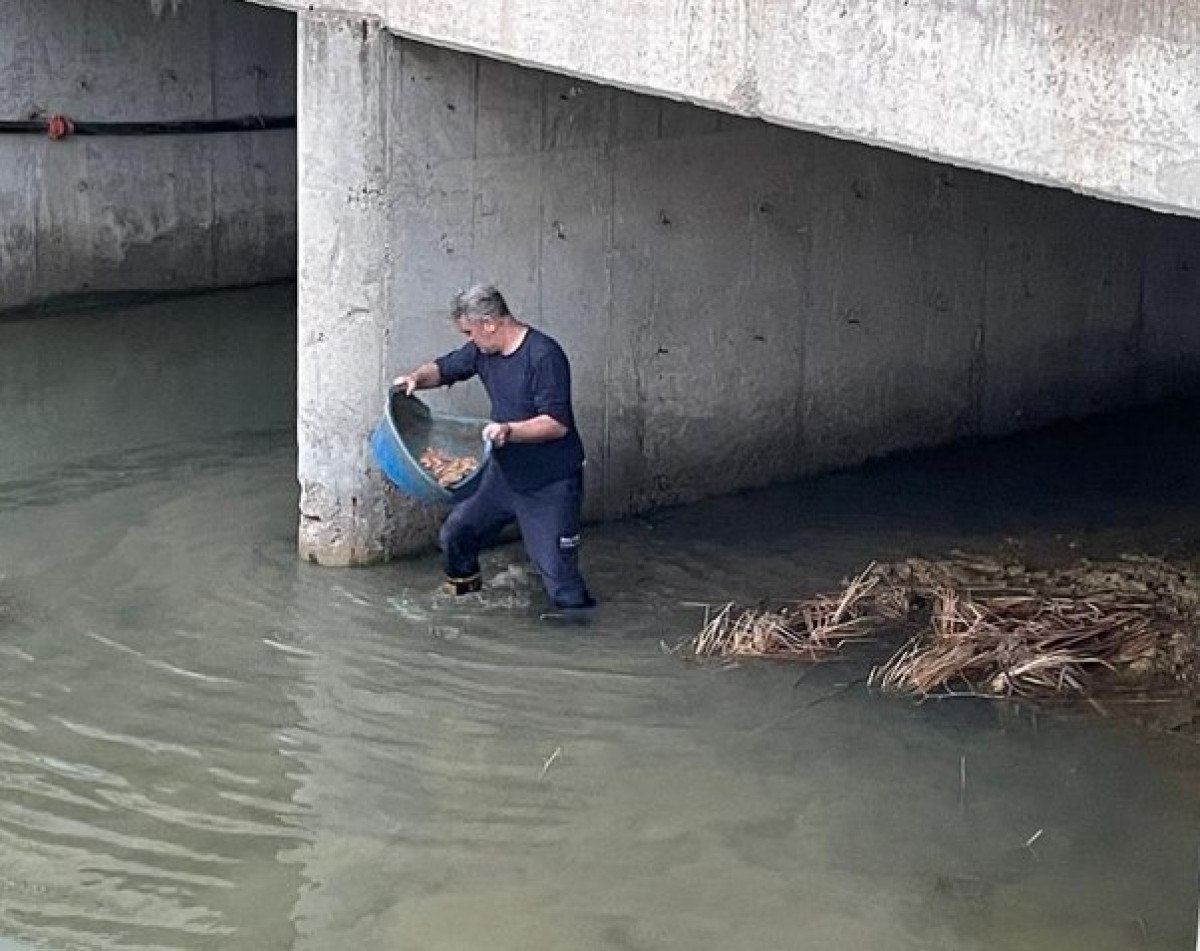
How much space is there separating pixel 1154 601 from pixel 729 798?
9.30 feet

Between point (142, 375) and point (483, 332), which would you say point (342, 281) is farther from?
point (142, 375)

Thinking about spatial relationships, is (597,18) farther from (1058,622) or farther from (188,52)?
(188,52)

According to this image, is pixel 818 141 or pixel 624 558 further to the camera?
pixel 818 141

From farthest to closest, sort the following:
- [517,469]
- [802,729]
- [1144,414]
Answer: [1144,414] → [517,469] → [802,729]

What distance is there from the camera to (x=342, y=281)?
10234 millimetres

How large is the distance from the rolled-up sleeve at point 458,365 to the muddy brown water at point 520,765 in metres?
1.08

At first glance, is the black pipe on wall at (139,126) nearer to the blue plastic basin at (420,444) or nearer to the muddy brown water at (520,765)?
the muddy brown water at (520,765)

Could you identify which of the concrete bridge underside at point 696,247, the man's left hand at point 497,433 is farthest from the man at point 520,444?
the concrete bridge underside at point 696,247

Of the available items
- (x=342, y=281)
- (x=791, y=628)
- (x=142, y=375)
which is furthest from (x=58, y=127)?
(x=791, y=628)

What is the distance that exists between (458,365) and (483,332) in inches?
14.7

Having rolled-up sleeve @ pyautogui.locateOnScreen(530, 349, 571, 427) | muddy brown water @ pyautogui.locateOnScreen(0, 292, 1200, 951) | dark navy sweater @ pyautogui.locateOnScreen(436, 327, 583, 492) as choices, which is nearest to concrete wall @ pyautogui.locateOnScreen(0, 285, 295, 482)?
muddy brown water @ pyautogui.locateOnScreen(0, 292, 1200, 951)

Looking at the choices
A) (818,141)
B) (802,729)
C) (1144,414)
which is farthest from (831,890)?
(1144,414)

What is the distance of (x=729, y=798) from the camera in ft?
26.9

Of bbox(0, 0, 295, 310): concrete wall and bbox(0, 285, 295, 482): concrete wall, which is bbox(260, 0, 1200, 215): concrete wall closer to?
bbox(0, 285, 295, 482): concrete wall
